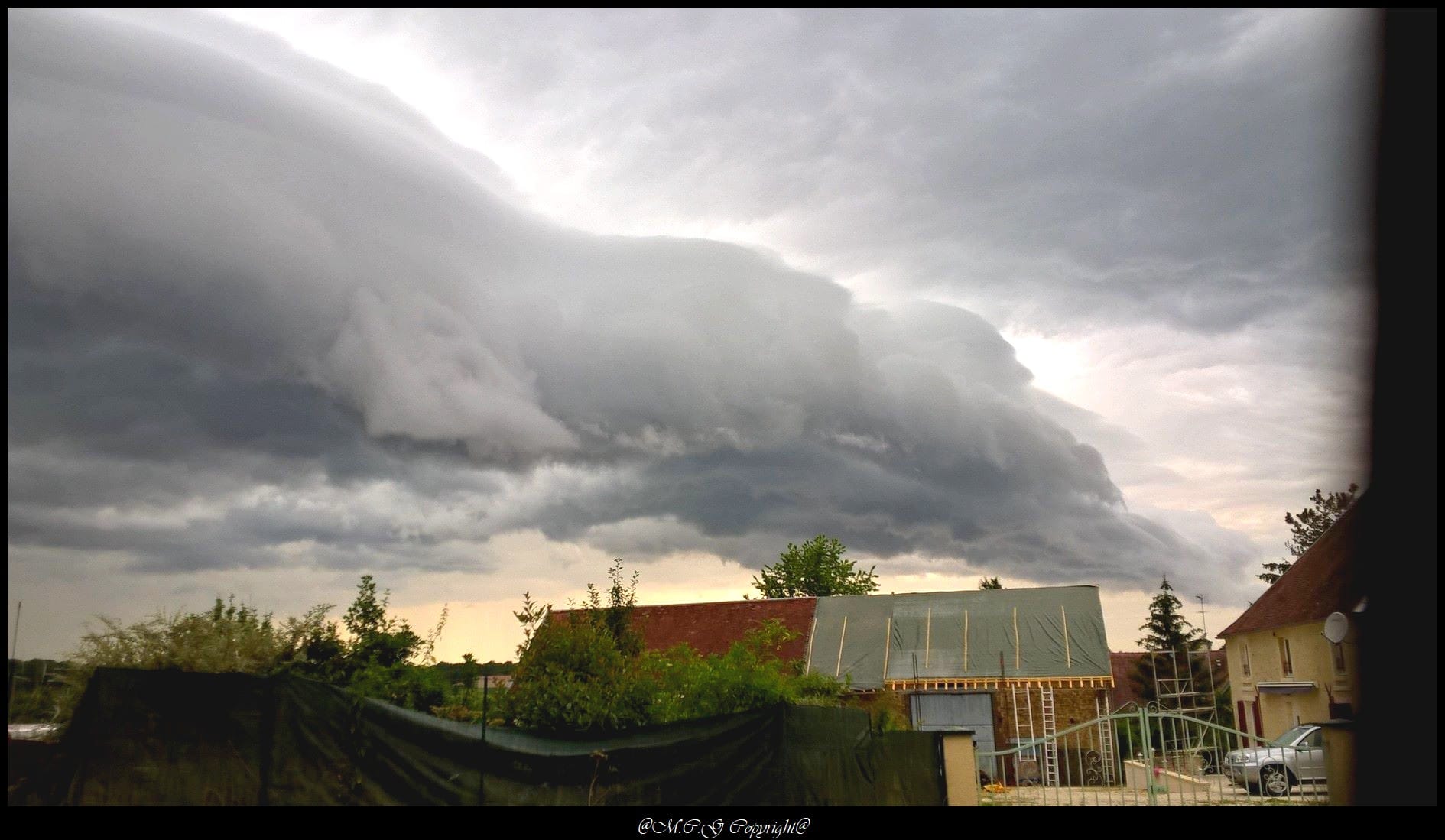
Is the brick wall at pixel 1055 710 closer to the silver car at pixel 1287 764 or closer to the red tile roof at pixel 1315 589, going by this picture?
the red tile roof at pixel 1315 589

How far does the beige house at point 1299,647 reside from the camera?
3053cm

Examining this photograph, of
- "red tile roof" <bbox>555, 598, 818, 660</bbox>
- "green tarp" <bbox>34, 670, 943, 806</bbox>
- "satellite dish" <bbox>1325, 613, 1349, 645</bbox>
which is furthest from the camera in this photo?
"red tile roof" <bbox>555, 598, 818, 660</bbox>

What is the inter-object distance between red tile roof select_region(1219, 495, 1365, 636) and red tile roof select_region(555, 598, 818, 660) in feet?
56.0

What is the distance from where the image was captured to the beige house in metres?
30.5

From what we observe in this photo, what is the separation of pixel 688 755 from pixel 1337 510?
172 feet

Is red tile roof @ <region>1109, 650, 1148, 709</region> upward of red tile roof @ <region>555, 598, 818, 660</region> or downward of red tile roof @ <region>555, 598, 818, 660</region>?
downward

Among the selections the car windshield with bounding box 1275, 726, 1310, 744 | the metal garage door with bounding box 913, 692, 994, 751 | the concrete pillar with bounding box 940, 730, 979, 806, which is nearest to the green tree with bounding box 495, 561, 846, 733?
the concrete pillar with bounding box 940, 730, 979, 806

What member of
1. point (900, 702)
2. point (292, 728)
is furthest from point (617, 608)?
point (900, 702)

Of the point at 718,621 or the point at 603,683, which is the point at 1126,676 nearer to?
the point at 718,621

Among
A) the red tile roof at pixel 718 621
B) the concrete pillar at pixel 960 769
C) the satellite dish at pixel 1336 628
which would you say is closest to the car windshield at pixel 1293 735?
the satellite dish at pixel 1336 628

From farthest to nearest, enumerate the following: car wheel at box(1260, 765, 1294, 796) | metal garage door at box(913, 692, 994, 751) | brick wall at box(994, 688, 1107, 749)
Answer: brick wall at box(994, 688, 1107, 749), metal garage door at box(913, 692, 994, 751), car wheel at box(1260, 765, 1294, 796)

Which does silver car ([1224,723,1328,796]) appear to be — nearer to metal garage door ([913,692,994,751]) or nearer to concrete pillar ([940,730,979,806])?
concrete pillar ([940,730,979,806])

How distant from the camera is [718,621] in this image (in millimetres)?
39562

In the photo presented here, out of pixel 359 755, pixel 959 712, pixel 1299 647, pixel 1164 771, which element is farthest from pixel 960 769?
pixel 1299 647
